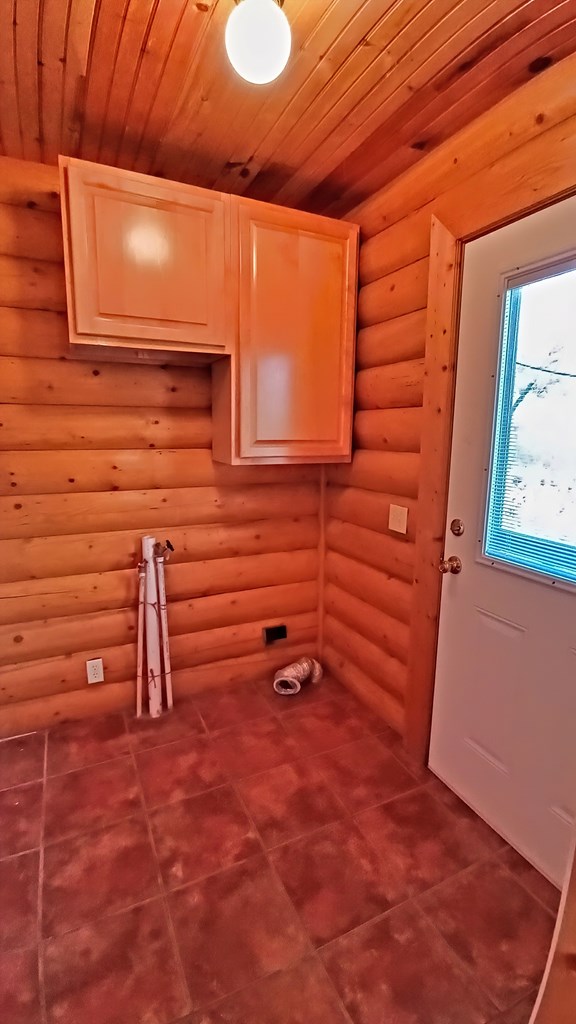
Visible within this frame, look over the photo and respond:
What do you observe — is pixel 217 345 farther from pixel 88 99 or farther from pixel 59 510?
pixel 59 510

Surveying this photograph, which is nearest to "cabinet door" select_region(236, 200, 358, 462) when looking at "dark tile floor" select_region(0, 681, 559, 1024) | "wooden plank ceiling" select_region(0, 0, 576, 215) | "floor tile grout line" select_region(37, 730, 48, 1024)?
"wooden plank ceiling" select_region(0, 0, 576, 215)

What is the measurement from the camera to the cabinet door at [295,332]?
6.45 ft

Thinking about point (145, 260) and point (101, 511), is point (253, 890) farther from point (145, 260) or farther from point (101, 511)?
point (145, 260)

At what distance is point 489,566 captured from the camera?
1635mm

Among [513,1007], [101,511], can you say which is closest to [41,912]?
[513,1007]

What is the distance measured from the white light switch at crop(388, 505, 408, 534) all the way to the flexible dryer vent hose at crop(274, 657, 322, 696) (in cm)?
98

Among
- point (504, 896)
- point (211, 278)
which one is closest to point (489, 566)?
point (504, 896)

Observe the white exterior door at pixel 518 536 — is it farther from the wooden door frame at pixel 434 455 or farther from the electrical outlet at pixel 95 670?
the electrical outlet at pixel 95 670

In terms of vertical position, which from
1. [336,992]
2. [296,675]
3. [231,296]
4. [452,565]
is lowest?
[336,992]

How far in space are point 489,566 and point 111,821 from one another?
5.15 feet

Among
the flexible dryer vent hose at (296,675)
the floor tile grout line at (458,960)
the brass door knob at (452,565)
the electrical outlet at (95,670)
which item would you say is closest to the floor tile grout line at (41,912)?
the electrical outlet at (95,670)

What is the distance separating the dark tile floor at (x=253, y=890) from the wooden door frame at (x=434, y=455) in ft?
1.13

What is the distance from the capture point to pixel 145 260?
5.83 ft

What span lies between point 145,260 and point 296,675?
6.60ft
